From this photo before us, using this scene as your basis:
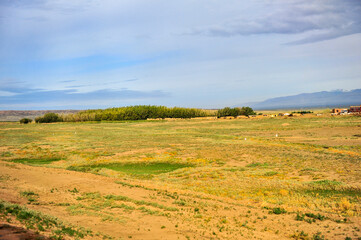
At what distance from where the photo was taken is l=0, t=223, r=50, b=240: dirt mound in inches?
289

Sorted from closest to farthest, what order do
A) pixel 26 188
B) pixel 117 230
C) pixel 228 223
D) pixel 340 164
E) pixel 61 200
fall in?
→ pixel 117 230, pixel 228 223, pixel 61 200, pixel 26 188, pixel 340 164

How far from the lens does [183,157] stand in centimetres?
2955

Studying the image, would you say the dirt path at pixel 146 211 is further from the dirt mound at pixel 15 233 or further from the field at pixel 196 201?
the dirt mound at pixel 15 233

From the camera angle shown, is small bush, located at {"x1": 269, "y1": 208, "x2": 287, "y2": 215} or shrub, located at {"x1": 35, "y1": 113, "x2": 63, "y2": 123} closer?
small bush, located at {"x1": 269, "y1": 208, "x2": 287, "y2": 215}

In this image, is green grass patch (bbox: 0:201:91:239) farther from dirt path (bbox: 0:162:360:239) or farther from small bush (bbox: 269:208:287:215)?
small bush (bbox: 269:208:287:215)

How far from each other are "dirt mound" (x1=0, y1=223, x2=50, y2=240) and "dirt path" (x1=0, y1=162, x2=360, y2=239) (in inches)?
76.8

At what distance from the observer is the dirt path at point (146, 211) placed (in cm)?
1044

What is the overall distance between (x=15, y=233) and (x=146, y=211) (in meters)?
5.61

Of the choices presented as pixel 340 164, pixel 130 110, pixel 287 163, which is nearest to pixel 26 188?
pixel 287 163

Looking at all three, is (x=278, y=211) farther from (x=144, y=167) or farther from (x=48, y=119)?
(x=48, y=119)

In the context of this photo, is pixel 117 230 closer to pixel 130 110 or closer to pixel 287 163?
pixel 287 163

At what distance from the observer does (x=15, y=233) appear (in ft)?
25.1

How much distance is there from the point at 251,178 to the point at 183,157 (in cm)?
1075

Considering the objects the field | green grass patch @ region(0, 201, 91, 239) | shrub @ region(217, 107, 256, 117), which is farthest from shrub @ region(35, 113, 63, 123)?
green grass patch @ region(0, 201, 91, 239)
